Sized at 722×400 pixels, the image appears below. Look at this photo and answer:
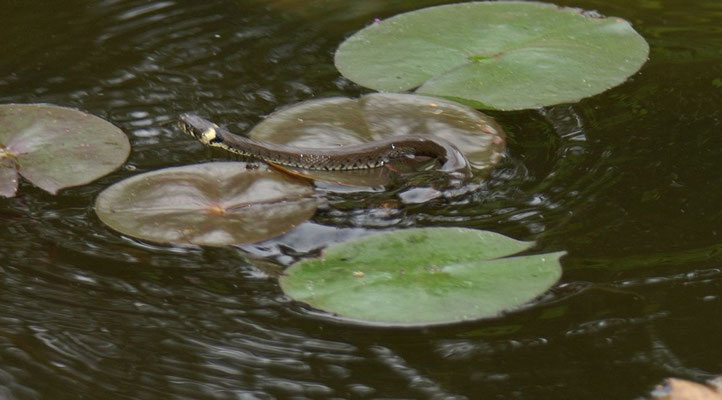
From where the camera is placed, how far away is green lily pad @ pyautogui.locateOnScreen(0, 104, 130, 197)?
3848 mm

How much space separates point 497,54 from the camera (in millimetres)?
4723

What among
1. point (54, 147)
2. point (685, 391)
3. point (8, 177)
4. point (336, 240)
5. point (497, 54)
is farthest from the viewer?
point (497, 54)

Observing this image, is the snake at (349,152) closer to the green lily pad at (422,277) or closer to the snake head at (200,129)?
the snake head at (200,129)

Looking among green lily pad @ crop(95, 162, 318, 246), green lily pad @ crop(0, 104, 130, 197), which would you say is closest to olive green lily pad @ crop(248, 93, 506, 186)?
green lily pad @ crop(95, 162, 318, 246)

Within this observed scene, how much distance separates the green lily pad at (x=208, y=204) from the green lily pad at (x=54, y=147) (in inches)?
10.4

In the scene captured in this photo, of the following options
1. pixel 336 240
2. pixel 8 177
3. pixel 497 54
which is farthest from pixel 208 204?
pixel 497 54

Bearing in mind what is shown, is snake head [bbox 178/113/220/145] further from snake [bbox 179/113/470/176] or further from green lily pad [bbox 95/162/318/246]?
green lily pad [bbox 95/162/318/246]

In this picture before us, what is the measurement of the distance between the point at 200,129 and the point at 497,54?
151 cm

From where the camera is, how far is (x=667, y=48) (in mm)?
5039

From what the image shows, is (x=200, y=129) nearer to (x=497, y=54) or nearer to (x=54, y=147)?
(x=54, y=147)

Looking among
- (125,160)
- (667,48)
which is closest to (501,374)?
(125,160)

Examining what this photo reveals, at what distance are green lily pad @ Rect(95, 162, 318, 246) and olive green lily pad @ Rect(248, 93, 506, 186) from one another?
0.37 m

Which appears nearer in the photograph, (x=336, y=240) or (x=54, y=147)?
(x=336, y=240)

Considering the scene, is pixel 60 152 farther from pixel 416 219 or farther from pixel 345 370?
pixel 345 370
